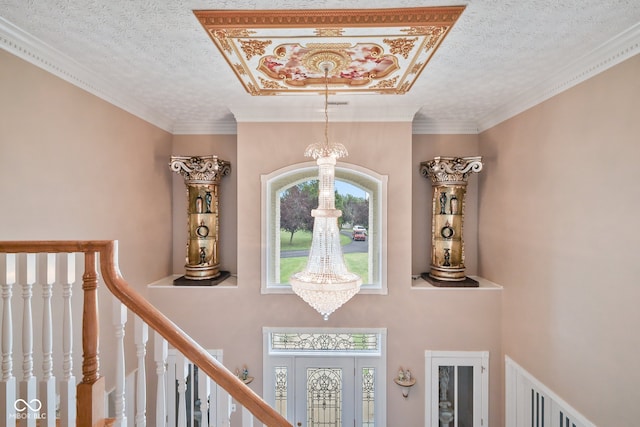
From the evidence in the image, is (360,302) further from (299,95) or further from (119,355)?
(119,355)

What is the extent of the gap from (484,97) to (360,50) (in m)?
1.66

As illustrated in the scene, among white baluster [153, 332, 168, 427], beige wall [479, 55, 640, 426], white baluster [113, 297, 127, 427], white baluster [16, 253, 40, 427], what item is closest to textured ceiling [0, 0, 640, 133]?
beige wall [479, 55, 640, 426]

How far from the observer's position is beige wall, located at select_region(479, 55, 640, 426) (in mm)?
2039

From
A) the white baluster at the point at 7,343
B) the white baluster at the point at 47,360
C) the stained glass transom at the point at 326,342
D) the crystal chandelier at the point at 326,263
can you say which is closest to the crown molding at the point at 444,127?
the crystal chandelier at the point at 326,263

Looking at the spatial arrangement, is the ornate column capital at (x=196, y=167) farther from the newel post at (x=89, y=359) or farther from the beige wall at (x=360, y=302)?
the newel post at (x=89, y=359)

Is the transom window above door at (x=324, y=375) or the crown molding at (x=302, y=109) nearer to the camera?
the crown molding at (x=302, y=109)

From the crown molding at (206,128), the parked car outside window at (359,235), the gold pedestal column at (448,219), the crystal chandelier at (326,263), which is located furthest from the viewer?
the crown molding at (206,128)

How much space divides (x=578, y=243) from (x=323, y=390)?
3.15 metres

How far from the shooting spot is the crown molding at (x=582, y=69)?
1.97m

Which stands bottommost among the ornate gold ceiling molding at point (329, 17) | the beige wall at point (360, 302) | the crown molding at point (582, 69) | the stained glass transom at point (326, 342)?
the stained glass transom at point (326, 342)

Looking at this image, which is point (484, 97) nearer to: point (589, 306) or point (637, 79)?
point (637, 79)

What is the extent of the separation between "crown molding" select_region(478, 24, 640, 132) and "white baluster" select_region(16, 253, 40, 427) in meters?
3.72

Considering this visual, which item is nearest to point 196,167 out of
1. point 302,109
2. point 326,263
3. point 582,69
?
point 302,109

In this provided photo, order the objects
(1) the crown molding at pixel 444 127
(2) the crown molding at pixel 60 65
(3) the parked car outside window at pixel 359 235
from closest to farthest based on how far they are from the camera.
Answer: (2) the crown molding at pixel 60 65, (3) the parked car outside window at pixel 359 235, (1) the crown molding at pixel 444 127
